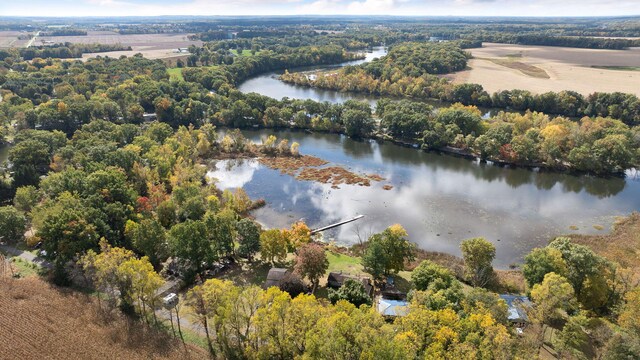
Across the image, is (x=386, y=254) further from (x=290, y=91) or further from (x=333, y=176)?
(x=290, y=91)

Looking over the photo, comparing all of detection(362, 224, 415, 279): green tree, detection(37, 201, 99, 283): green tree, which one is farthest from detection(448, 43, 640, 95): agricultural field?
detection(37, 201, 99, 283): green tree

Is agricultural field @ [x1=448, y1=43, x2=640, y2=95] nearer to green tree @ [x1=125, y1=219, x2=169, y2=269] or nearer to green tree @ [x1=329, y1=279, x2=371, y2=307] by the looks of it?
green tree @ [x1=329, y1=279, x2=371, y2=307]

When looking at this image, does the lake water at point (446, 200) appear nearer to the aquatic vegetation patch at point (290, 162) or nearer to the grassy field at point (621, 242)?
the grassy field at point (621, 242)

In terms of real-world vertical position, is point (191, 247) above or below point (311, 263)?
above

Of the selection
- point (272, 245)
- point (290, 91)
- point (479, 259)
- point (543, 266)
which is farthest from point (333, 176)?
point (290, 91)

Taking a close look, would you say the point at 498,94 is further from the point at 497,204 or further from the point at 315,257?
the point at 315,257

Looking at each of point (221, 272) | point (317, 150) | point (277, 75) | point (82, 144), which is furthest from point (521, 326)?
point (277, 75)
